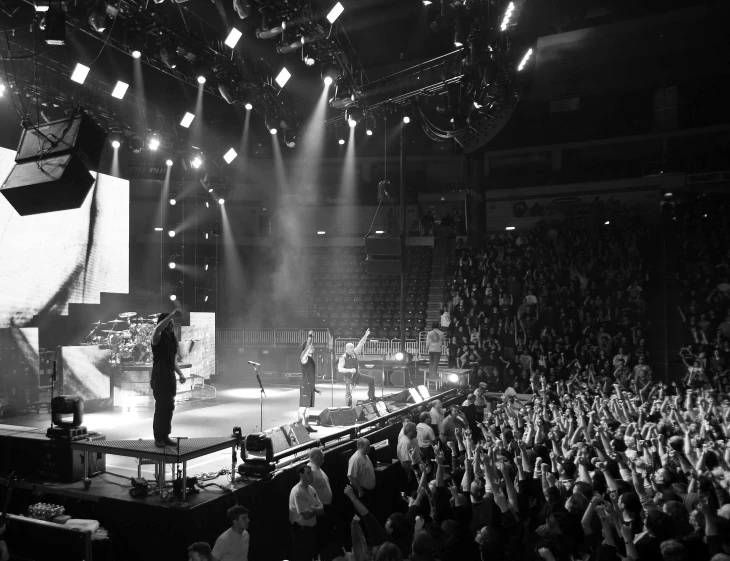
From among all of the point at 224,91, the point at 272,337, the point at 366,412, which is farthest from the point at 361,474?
the point at 272,337

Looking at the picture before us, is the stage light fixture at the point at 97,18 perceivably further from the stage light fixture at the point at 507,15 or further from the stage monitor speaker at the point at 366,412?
the stage monitor speaker at the point at 366,412

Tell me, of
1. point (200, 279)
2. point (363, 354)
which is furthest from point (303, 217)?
point (363, 354)

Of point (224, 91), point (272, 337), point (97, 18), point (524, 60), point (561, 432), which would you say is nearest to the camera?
point (561, 432)

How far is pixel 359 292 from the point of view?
75.6ft

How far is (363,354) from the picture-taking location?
762 inches

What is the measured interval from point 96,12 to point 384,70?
1605 cm

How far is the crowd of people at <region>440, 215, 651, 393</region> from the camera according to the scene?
15125mm

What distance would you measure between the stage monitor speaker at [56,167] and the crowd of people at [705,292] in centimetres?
1221

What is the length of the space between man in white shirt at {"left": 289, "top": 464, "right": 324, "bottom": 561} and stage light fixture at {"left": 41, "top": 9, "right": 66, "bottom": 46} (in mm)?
6844

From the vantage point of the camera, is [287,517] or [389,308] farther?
[389,308]

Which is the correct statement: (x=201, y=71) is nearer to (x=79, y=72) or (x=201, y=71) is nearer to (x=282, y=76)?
(x=282, y=76)

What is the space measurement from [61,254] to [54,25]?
713 cm

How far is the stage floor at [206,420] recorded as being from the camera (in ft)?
26.6

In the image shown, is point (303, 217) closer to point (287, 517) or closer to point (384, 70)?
point (384, 70)
